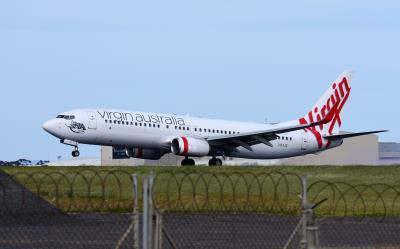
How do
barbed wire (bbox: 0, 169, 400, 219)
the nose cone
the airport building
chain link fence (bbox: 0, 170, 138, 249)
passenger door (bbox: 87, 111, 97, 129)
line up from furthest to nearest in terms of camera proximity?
the airport building
the nose cone
passenger door (bbox: 87, 111, 97, 129)
barbed wire (bbox: 0, 169, 400, 219)
chain link fence (bbox: 0, 170, 138, 249)

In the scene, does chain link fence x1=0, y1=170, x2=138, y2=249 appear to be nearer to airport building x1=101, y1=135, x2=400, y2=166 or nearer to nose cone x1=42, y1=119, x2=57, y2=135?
nose cone x1=42, y1=119, x2=57, y2=135

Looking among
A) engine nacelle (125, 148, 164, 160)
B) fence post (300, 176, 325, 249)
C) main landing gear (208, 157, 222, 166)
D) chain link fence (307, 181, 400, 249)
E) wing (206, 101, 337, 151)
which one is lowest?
chain link fence (307, 181, 400, 249)

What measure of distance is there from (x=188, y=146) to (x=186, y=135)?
5.83 ft

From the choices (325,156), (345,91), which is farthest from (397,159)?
(345,91)

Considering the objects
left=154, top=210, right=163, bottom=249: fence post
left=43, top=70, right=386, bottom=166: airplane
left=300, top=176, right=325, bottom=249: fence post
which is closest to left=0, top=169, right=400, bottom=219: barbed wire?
left=154, top=210, right=163, bottom=249: fence post

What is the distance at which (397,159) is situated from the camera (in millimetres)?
Result: 108875

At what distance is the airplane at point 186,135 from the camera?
4953 cm

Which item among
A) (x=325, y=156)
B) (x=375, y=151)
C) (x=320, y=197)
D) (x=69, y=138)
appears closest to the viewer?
(x=320, y=197)

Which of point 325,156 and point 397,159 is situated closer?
point 325,156

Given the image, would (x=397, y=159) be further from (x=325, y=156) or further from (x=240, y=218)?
(x=240, y=218)

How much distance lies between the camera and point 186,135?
52.6 meters

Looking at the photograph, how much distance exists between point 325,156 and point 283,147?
25878mm

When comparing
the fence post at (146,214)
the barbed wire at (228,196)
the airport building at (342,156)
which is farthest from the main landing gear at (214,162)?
the fence post at (146,214)

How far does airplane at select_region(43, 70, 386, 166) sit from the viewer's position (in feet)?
163
